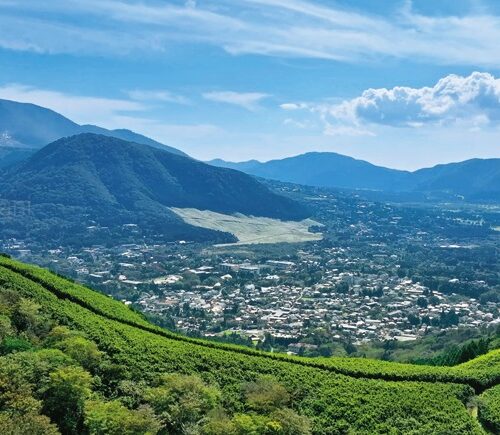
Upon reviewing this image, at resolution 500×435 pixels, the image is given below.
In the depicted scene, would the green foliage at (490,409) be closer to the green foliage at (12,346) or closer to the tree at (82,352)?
the tree at (82,352)

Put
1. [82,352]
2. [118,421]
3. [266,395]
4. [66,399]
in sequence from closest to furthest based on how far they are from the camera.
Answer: [118,421], [66,399], [266,395], [82,352]

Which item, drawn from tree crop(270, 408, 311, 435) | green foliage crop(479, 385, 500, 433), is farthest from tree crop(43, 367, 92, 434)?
green foliage crop(479, 385, 500, 433)

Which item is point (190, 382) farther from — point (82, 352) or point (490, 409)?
point (490, 409)

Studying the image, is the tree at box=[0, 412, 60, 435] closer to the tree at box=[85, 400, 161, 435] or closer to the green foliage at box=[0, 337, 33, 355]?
the tree at box=[85, 400, 161, 435]

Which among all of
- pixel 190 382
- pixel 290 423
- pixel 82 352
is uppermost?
pixel 82 352

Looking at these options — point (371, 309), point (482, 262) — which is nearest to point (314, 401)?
point (371, 309)

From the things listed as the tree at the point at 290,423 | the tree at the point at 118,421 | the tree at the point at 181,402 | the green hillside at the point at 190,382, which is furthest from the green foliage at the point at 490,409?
the tree at the point at 118,421

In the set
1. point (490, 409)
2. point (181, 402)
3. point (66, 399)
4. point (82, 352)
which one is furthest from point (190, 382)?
point (490, 409)

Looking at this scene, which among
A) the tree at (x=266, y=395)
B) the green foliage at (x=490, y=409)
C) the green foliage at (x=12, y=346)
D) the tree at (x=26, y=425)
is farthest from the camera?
the green foliage at (x=490, y=409)
